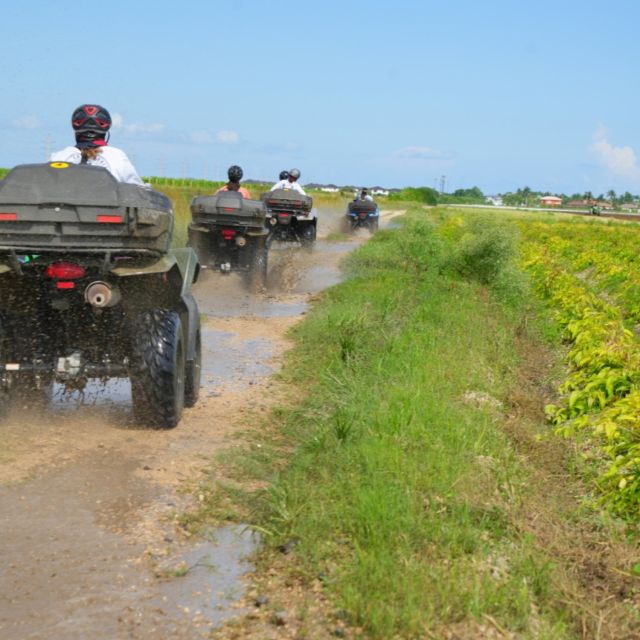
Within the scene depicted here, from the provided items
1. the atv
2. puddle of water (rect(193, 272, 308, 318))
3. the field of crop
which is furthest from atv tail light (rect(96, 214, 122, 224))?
the atv

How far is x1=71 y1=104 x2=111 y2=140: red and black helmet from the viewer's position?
6.84 meters

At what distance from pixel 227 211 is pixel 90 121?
7791 millimetres

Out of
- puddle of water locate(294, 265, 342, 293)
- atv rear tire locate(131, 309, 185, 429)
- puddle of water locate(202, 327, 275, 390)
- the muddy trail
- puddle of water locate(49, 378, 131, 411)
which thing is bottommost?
puddle of water locate(294, 265, 342, 293)

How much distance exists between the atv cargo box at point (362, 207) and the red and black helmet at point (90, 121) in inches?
1106

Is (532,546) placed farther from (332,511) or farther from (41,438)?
(41,438)

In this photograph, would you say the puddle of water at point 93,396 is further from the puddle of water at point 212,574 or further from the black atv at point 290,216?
the black atv at point 290,216

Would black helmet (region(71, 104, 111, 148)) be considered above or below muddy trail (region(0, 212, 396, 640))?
above

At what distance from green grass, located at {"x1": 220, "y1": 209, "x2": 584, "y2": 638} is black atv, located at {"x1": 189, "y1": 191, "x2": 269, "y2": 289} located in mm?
4905

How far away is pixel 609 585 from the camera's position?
14.0ft

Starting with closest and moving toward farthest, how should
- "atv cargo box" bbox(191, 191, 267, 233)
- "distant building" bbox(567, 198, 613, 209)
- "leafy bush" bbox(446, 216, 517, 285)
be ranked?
"atv cargo box" bbox(191, 191, 267, 233) < "leafy bush" bbox(446, 216, 517, 285) < "distant building" bbox(567, 198, 613, 209)

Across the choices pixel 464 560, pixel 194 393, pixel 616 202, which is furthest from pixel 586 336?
pixel 616 202

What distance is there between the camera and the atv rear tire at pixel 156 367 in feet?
20.9

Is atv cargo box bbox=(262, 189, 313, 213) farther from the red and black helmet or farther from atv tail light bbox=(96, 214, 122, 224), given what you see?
atv tail light bbox=(96, 214, 122, 224)

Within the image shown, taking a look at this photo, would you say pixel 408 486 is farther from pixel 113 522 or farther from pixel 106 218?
pixel 106 218
